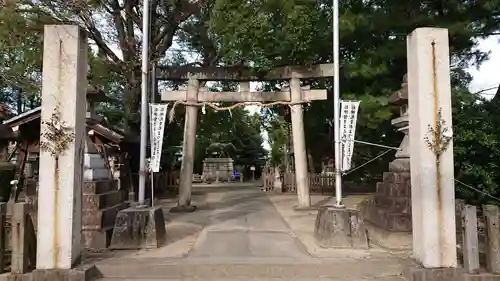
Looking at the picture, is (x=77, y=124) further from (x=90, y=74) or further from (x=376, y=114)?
(x=90, y=74)

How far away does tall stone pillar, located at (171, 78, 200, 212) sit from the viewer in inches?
537

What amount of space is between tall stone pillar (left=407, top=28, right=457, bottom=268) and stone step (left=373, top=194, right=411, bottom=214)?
1640 millimetres

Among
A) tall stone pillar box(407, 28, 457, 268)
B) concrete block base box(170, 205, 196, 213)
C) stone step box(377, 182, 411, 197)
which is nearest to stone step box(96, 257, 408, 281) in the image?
tall stone pillar box(407, 28, 457, 268)

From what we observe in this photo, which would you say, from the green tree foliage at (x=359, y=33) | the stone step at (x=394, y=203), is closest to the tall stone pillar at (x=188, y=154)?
the green tree foliage at (x=359, y=33)

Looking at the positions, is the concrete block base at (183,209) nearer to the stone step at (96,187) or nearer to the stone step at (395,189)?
the stone step at (96,187)

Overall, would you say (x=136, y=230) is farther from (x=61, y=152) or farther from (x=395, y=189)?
(x=395, y=189)

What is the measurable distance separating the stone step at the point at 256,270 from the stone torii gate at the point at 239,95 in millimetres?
7263

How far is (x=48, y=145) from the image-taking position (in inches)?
235

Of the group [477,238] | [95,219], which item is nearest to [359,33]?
[477,238]

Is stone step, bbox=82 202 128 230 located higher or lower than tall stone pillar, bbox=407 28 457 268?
lower

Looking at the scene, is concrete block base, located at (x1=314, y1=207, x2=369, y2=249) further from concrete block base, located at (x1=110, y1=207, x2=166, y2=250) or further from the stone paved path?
concrete block base, located at (x1=110, y1=207, x2=166, y2=250)

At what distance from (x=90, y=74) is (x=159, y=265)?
12426mm

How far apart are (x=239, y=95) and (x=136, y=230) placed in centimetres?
698

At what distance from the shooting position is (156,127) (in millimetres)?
9469
